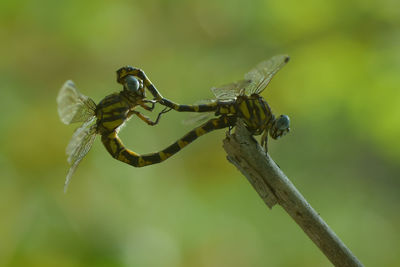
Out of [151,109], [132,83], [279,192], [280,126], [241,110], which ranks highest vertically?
[132,83]

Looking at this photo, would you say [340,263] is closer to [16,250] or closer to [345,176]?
[16,250]

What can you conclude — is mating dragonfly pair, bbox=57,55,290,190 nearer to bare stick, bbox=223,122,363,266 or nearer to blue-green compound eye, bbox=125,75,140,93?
blue-green compound eye, bbox=125,75,140,93

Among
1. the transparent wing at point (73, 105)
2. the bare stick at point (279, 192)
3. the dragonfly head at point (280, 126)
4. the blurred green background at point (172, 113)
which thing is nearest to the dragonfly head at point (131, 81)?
the transparent wing at point (73, 105)

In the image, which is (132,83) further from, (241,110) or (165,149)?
(241,110)

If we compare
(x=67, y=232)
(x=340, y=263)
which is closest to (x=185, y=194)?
(x=67, y=232)

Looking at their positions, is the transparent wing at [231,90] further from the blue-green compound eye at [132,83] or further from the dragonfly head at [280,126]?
the blue-green compound eye at [132,83]

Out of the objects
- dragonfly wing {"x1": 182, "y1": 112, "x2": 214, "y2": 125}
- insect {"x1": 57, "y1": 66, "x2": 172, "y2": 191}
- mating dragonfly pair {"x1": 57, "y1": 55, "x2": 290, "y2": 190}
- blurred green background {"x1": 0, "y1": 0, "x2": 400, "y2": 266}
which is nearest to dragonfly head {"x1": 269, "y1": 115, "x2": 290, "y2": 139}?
mating dragonfly pair {"x1": 57, "y1": 55, "x2": 290, "y2": 190}

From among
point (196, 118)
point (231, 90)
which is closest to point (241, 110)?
point (231, 90)
